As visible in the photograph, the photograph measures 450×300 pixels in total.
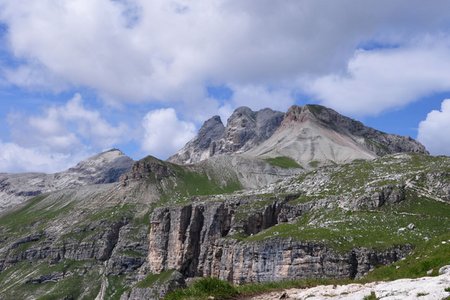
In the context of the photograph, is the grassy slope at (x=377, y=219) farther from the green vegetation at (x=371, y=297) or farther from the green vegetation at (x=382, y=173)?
the green vegetation at (x=371, y=297)

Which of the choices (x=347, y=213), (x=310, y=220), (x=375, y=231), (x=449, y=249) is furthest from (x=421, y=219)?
(x=449, y=249)

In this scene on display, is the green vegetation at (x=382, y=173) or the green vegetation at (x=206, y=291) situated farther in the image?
the green vegetation at (x=382, y=173)

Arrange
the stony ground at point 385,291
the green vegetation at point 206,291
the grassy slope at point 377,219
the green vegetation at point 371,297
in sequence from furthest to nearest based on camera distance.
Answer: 1. the grassy slope at point 377,219
2. the green vegetation at point 206,291
3. the green vegetation at point 371,297
4. the stony ground at point 385,291

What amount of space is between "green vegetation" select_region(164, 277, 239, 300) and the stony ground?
2047 mm

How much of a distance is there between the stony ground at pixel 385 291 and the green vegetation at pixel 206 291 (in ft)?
6.72

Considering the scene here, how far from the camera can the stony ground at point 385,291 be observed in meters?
27.7

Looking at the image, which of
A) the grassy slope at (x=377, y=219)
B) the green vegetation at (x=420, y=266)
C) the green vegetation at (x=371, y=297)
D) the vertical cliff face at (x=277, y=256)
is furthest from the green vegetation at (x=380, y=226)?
the green vegetation at (x=371, y=297)

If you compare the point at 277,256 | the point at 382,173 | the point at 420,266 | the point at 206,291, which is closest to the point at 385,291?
the point at 420,266

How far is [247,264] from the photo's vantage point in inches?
6127

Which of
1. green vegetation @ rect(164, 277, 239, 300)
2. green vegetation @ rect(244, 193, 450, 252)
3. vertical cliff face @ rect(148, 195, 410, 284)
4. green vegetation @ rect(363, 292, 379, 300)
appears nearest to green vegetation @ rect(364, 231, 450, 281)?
green vegetation @ rect(363, 292, 379, 300)

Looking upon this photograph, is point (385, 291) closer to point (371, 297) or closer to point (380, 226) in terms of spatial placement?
point (371, 297)

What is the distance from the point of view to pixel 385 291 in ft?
98.5

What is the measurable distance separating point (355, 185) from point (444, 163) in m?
27.6

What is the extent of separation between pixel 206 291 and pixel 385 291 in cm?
1233
